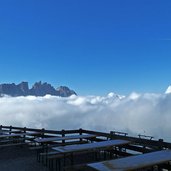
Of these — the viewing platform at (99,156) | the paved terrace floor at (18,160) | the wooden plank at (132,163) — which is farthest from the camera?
the paved terrace floor at (18,160)

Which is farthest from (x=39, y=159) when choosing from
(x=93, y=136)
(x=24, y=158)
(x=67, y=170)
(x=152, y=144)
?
(x=152, y=144)

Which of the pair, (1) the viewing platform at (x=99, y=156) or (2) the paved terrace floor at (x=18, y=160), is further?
(2) the paved terrace floor at (x=18, y=160)

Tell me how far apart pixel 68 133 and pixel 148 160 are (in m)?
8.13

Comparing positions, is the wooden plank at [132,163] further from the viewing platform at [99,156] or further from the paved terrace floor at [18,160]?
the paved terrace floor at [18,160]

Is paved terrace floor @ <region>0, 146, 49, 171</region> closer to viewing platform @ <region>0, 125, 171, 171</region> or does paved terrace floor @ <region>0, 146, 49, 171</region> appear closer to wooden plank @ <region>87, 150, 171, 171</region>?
viewing platform @ <region>0, 125, 171, 171</region>

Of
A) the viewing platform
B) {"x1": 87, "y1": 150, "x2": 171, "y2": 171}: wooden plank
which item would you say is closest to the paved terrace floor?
the viewing platform

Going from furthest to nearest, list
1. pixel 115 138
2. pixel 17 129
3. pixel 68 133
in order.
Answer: pixel 17 129 → pixel 68 133 → pixel 115 138

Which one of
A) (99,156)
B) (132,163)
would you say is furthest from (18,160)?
(132,163)

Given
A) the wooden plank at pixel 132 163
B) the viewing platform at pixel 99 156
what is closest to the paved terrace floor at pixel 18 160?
the viewing platform at pixel 99 156

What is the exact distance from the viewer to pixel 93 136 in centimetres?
1362

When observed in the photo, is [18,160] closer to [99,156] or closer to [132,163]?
[99,156]

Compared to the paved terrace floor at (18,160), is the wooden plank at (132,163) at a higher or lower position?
higher

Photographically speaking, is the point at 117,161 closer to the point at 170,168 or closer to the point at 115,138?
the point at 170,168

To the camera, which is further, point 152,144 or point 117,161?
point 152,144
